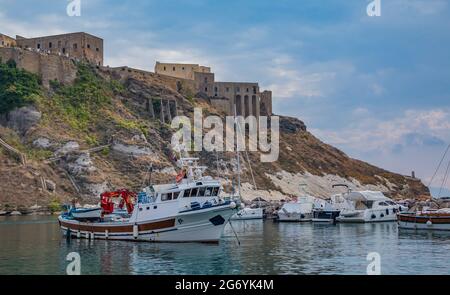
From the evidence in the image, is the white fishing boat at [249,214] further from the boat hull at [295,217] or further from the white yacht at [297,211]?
the boat hull at [295,217]

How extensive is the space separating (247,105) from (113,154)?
52.5 m

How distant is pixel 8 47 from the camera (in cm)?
12644

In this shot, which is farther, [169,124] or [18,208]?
[169,124]

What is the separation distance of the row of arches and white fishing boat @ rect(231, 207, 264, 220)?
66526 millimetres

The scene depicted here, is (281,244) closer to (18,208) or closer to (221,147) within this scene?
(18,208)

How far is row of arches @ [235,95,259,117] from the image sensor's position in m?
160

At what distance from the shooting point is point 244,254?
4419cm

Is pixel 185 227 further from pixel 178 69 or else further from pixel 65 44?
pixel 178 69

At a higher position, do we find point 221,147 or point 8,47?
point 8,47

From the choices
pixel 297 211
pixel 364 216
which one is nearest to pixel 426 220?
pixel 364 216

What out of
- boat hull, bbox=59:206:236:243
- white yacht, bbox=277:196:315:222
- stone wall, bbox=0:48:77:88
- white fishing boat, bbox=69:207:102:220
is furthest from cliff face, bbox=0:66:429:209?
boat hull, bbox=59:206:236:243

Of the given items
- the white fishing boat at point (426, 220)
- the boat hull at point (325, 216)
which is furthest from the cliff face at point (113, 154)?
the white fishing boat at point (426, 220)
